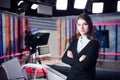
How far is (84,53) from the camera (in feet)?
5.65

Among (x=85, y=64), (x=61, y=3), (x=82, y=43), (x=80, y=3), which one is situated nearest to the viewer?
(x=85, y=64)

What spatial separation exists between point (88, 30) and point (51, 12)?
20.2ft

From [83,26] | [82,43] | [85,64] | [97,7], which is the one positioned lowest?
[85,64]

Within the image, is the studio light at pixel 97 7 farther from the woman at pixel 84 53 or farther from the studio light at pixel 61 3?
the woman at pixel 84 53

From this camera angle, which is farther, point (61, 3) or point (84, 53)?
point (61, 3)

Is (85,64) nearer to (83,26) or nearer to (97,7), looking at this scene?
(83,26)

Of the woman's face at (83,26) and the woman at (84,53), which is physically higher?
the woman's face at (83,26)

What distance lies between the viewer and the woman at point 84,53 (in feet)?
5.45

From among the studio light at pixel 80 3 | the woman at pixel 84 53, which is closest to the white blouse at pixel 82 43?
the woman at pixel 84 53

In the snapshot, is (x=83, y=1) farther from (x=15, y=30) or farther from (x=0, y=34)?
(x=0, y=34)

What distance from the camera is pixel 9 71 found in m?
2.80

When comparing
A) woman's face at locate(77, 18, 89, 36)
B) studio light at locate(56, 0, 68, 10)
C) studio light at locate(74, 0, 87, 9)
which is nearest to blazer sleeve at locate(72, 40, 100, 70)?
woman's face at locate(77, 18, 89, 36)

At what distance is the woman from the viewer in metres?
1.66

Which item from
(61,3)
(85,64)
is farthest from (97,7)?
(85,64)
